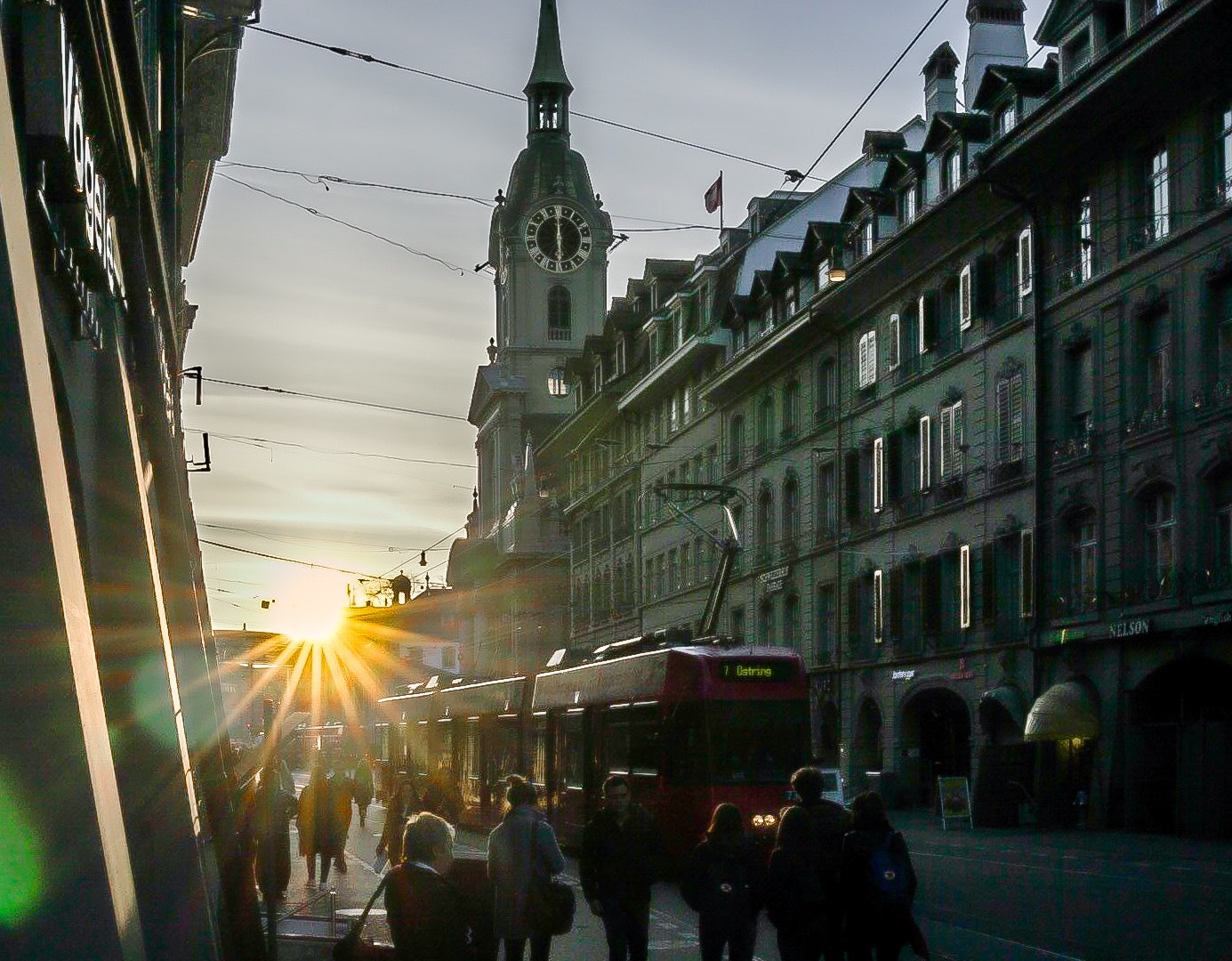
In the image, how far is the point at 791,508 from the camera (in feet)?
179

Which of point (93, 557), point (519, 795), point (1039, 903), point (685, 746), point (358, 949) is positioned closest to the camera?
point (93, 557)

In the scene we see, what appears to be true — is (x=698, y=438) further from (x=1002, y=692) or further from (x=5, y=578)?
(x=5, y=578)

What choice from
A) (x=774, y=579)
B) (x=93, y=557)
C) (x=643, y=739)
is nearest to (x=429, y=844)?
(x=93, y=557)

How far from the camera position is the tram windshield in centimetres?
2467

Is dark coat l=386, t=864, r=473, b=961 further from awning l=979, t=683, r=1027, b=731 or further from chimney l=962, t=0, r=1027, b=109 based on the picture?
chimney l=962, t=0, r=1027, b=109

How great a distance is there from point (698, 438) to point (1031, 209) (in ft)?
85.0

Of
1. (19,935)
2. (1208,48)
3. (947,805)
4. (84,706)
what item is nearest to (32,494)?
(84,706)

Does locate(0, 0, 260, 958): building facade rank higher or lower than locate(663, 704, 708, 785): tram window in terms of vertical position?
higher

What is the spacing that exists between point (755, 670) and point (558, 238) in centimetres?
7929

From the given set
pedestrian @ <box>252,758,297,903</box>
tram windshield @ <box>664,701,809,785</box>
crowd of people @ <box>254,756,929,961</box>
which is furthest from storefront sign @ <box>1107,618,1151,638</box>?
crowd of people @ <box>254,756,929,961</box>

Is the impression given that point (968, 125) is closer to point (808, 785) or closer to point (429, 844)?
point (808, 785)

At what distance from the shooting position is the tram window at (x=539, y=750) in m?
32.1

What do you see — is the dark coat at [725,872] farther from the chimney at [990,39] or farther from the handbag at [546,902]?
the chimney at [990,39]

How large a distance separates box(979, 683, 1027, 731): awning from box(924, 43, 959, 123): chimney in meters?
19.0
